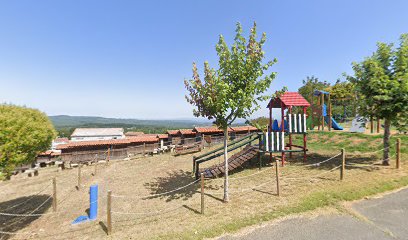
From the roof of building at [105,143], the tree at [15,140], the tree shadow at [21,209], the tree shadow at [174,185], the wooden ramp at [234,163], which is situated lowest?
the tree shadow at [21,209]

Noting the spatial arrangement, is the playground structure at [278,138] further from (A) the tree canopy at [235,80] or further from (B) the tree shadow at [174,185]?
(A) the tree canopy at [235,80]

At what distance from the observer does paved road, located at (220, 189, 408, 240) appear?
18.9 feet

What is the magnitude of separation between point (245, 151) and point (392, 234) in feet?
28.4

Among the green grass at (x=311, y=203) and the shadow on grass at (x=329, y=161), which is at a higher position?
the shadow on grass at (x=329, y=161)

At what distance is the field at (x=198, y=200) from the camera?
7.05 meters

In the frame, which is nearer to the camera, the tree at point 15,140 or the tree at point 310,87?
the tree at point 15,140

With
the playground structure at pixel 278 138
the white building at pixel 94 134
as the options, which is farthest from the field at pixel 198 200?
the white building at pixel 94 134

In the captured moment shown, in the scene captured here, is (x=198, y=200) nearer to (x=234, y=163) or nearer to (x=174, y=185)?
(x=174, y=185)

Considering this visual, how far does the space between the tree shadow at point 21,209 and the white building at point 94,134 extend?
52.4 m

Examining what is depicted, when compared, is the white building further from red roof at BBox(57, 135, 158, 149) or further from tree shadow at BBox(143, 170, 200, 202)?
tree shadow at BBox(143, 170, 200, 202)

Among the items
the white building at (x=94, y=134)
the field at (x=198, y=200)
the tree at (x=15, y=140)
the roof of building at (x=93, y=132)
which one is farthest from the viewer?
the roof of building at (x=93, y=132)

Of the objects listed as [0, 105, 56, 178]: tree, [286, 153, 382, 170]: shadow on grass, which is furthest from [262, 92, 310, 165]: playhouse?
[0, 105, 56, 178]: tree

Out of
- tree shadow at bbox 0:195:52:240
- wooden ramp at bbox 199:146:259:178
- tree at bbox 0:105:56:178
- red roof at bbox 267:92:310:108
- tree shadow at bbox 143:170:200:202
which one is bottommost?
tree shadow at bbox 0:195:52:240

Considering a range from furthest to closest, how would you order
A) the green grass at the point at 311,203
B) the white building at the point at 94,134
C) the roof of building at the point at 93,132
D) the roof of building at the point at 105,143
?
the roof of building at the point at 93,132 < the white building at the point at 94,134 < the roof of building at the point at 105,143 < the green grass at the point at 311,203
